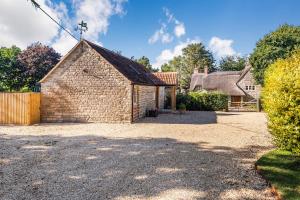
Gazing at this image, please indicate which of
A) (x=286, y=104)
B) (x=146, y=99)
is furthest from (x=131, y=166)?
(x=146, y=99)

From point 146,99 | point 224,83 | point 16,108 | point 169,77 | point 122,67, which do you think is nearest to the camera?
point 16,108

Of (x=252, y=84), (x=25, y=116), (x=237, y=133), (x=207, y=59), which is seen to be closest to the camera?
(x=237, y=133)

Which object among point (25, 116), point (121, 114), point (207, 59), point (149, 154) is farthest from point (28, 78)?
point (207, 59)

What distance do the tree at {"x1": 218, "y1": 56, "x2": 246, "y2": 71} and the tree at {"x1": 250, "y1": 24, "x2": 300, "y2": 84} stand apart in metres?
37.4

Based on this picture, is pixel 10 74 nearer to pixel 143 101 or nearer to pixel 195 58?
pixel 143 101

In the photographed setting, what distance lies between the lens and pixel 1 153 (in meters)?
9.62

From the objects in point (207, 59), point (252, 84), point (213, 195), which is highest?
point (207, 59)

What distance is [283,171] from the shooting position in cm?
743

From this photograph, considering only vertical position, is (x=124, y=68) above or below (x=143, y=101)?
above

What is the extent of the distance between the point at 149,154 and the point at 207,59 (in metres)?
71.8

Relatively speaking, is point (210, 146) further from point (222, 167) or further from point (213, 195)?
point (213, 195)

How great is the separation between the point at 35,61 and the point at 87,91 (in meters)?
19.9

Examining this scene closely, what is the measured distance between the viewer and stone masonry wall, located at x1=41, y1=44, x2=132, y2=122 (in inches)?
727

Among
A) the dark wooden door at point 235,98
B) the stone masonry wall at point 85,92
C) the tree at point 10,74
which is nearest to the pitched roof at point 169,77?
the stone masonry wall at point 85,92
